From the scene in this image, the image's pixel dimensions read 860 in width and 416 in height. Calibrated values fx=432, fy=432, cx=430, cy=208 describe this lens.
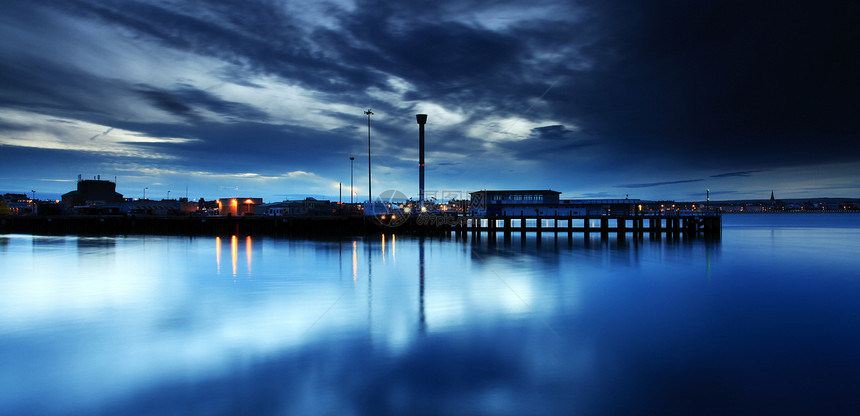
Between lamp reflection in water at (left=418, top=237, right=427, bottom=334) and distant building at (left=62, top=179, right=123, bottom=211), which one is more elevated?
distant building at (left=62, top=179, right=123, bottom=211)

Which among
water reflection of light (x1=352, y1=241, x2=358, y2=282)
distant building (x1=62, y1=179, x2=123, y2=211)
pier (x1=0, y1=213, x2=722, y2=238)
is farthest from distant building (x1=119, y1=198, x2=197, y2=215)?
water reflection of light (x1=352, y1=241, x2=358, y2=282)

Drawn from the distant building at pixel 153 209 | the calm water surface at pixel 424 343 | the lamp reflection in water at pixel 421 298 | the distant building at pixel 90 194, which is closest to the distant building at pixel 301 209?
Answer: the distant building at pixel 153 209

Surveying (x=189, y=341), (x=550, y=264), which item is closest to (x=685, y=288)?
(x=550, y=264)

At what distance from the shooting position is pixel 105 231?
6444 cm

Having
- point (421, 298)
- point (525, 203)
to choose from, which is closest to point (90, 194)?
point (525, 203)

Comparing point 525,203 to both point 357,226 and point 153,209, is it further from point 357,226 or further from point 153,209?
point 153,209

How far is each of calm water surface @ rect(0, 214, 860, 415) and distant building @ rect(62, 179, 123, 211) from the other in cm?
11801

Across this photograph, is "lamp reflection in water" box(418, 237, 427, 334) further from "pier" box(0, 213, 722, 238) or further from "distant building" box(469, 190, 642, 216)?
"distant building" box(469, 190, 642, 216)

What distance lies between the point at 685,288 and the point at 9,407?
24.3 meters

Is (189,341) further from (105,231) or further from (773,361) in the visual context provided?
(105,231)

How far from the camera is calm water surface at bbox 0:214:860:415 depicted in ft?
27.2

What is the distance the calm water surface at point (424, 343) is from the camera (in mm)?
8305

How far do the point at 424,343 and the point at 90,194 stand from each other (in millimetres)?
144018

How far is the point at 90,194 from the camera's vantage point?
12025cm
